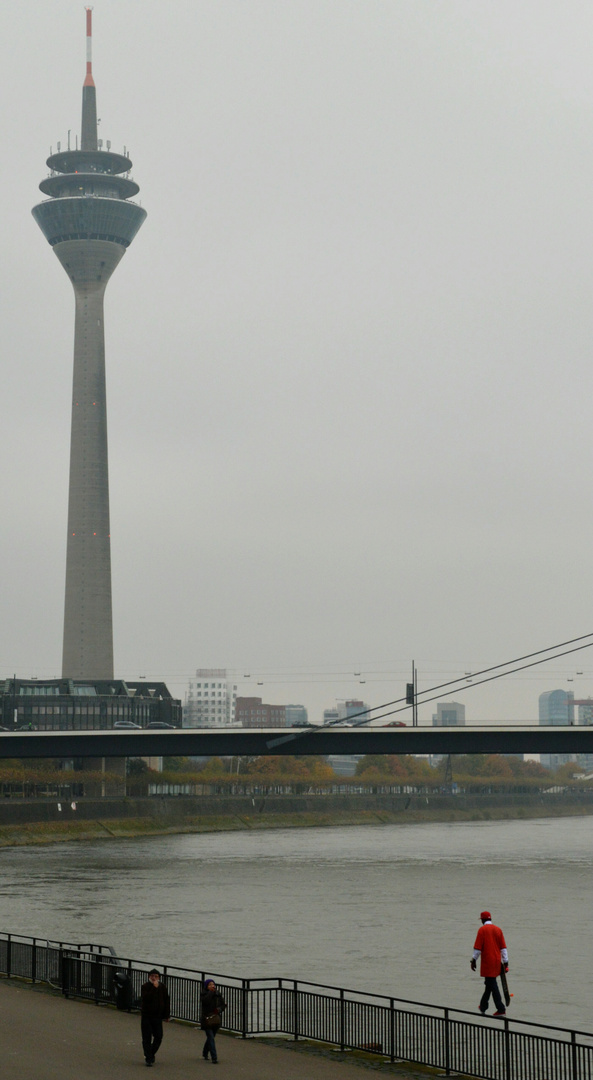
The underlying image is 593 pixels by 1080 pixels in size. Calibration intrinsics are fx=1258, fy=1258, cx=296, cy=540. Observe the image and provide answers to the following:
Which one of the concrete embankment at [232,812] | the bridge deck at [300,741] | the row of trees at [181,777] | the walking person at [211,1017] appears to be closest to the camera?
the walking person at [211,1017]

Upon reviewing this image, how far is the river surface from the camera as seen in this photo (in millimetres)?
32031

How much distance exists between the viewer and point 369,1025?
1986 cm

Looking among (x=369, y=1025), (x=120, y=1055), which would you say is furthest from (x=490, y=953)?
(x=120, y=1055)

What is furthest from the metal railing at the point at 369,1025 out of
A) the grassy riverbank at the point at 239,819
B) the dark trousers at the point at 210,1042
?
the grassy riverbank at the point at 239,819

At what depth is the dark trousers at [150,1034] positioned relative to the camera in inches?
691

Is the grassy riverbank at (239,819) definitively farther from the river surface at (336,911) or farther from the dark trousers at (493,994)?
the dark trousers at (493,994)

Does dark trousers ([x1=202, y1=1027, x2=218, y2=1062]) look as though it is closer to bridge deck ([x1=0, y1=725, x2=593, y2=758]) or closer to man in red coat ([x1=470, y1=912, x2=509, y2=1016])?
man in red coat ([x1=470, y1=912, x2=509, y2=1016])

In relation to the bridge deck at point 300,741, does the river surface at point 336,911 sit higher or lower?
lower

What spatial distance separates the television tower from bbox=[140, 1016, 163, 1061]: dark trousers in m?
135

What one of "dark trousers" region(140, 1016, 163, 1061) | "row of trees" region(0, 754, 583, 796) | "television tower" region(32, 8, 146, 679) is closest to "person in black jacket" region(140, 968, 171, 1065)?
"dark trousers" region(140, 1016, 163, 1061)

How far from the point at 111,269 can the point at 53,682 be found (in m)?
55.6

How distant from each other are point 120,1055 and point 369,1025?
4.09 metres

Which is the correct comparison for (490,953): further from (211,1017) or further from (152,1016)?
(152,1016)

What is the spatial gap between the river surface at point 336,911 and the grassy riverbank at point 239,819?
442 inches
